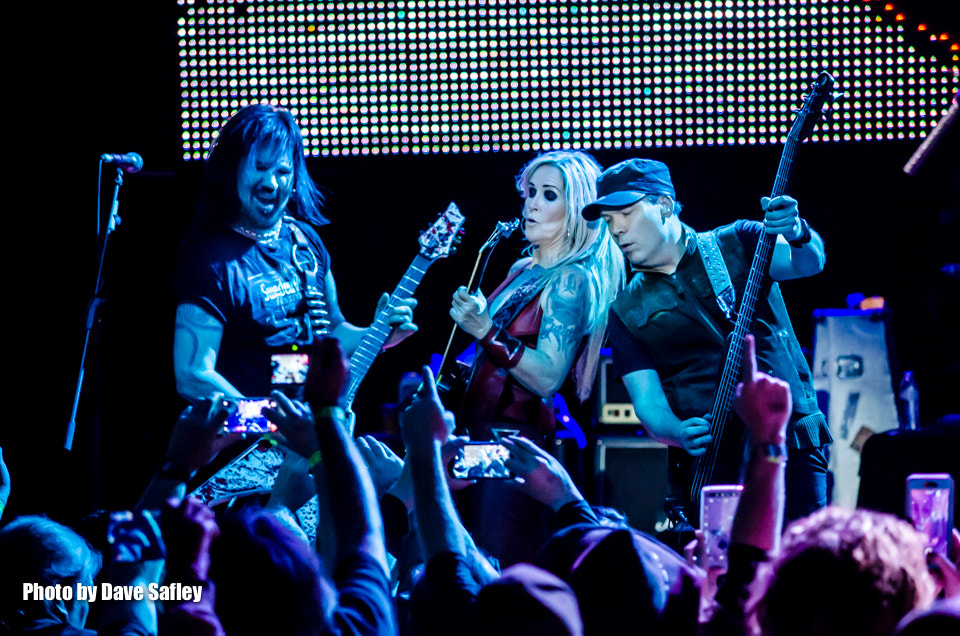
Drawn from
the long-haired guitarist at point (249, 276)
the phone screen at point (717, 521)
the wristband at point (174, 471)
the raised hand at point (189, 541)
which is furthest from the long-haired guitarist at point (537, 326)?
the raised hand at point (189, 541)

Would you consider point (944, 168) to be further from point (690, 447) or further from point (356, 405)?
point (356, 405)

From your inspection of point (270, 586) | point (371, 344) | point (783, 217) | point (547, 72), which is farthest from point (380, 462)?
point (547, 72)

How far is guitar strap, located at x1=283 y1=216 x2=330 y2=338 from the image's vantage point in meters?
4.01

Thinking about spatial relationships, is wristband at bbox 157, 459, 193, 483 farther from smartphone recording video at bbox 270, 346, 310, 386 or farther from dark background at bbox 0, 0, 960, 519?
dark background at bbox 0, 0, 960, 519

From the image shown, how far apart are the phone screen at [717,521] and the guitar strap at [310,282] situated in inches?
75.4

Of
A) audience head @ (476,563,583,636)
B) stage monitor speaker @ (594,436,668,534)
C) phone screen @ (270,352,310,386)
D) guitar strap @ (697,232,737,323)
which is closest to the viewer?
audience head @ (476,563,583,636)

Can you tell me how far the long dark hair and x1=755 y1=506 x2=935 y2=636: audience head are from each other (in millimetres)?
2991

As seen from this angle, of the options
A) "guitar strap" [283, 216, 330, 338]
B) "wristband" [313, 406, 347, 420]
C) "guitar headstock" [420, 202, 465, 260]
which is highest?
"guitar headstock" [420, 202, 465, 260]

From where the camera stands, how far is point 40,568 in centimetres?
248

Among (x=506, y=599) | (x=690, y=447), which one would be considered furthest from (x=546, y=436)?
(x=506, y=599)

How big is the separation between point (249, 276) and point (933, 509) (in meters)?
2.45

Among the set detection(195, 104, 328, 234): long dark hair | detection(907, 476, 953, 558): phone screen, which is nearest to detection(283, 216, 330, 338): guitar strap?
detection(195, 104, 328, 234): long dark hair

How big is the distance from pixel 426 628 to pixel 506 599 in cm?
32

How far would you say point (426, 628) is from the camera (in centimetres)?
192
